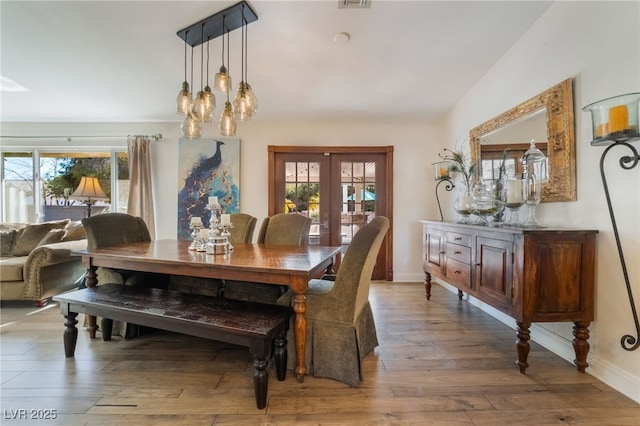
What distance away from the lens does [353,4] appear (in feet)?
6.16

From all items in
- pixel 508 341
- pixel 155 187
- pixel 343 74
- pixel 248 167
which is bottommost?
pixel 508 341

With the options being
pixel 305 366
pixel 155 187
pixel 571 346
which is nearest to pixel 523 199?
pixel 571 346

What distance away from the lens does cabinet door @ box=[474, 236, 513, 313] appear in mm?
1798

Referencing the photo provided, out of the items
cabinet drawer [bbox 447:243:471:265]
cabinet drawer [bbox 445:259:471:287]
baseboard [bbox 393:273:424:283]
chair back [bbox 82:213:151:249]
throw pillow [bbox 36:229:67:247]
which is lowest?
baseboard [bbox 393:273:424:283]

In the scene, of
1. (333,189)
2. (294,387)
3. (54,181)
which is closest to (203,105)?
(294,387)

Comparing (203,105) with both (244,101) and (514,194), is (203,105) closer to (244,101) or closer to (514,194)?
(244,101)

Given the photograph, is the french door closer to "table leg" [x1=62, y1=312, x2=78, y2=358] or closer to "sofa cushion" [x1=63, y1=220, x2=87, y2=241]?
"sofa cushion" [x1=63, y1=220, x2=87, y2=241]

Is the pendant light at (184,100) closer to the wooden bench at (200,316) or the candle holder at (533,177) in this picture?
the wooden bench at (200,316)

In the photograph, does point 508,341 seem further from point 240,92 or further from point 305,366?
point 240,92

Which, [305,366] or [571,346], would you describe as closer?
[305,366]

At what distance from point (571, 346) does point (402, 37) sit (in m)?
2.64

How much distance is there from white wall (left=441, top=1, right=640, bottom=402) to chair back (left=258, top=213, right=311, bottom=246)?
6.74 ft

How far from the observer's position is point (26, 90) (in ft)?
10.5

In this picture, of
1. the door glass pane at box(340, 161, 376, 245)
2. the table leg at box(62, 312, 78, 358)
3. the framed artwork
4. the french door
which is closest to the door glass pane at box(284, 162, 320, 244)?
the french door
